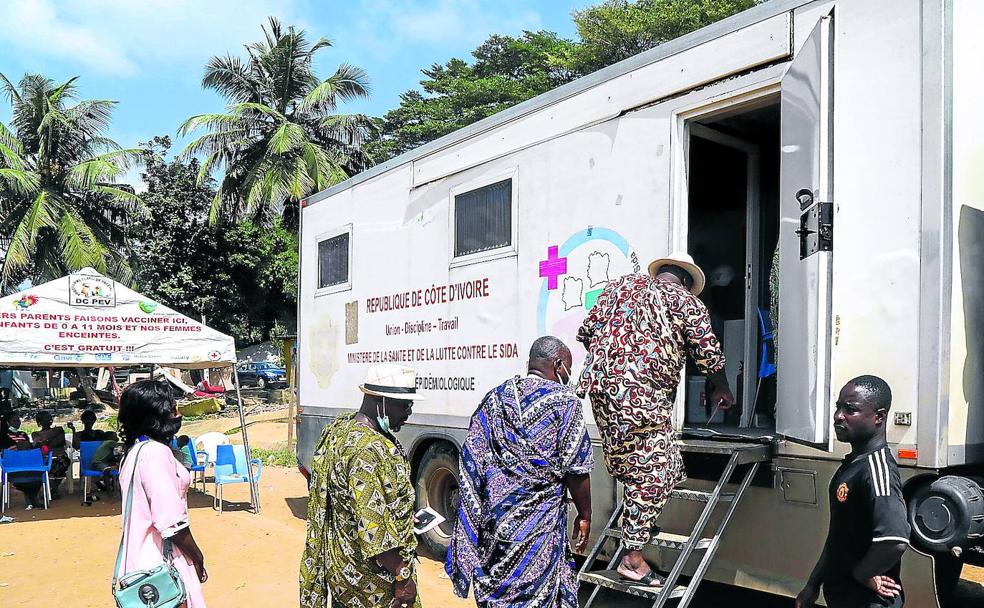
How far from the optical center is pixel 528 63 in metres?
27.3

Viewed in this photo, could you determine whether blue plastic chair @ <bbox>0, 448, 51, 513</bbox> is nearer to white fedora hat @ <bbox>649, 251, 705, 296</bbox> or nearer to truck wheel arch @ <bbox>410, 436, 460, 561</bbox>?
truck wheel arch @ <bbox>410, 436, 460, 561</bbox>

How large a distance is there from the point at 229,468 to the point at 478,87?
18.9 meters

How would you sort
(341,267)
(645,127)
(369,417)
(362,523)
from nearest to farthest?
(362,523) < (369,417) < (645,127) < (341,267)

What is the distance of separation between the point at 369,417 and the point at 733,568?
2300 mm

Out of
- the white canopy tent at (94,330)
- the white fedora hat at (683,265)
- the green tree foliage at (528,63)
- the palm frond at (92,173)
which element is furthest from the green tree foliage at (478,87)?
the white fedora hat at (683,265)

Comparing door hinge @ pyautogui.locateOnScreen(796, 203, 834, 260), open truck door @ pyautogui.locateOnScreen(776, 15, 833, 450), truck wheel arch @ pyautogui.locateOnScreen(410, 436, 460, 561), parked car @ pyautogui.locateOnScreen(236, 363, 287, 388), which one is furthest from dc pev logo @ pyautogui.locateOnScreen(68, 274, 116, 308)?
parked car @ pyautogui.locateOnScreen(236, 363, 287, 388)

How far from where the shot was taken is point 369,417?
3.18 m

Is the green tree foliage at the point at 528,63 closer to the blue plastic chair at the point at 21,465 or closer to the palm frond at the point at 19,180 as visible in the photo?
the palm frond at the point at 19,180

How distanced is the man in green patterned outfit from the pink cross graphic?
2.34 metres

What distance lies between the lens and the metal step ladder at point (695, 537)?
3.85 meters

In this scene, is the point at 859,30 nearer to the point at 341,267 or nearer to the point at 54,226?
the point at 341,267

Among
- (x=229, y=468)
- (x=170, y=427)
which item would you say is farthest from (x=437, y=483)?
(x=229, y=468)

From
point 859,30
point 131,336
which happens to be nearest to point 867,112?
point 859,30

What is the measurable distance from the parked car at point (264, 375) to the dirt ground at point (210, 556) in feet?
61.5
